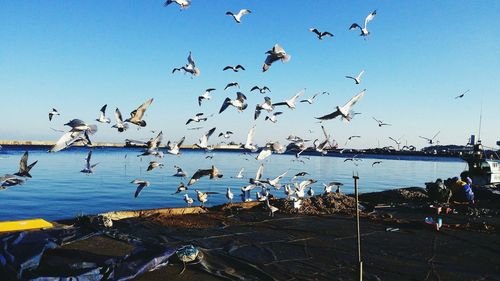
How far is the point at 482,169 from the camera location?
28.5 meters

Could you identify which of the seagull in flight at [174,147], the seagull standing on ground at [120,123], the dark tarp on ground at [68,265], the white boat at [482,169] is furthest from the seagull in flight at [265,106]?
the white boat at [482,169]

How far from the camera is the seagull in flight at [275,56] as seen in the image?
11.0 m

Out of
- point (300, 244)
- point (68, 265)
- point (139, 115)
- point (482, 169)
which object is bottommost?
point (300, 244)

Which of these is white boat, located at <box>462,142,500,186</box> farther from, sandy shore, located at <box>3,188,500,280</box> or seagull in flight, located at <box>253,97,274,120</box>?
seagull in flight, located at <box>253,97,274,120</box>

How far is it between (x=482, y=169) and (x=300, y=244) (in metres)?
23.8

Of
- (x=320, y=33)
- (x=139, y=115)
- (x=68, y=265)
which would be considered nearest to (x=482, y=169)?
(x=320, y=33)

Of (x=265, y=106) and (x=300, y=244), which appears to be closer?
(x=300, y=244)

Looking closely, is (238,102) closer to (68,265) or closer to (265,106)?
(265,106)

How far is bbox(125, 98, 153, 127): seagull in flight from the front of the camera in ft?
35.4

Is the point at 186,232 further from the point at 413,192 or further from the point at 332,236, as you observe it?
the point at 413,192

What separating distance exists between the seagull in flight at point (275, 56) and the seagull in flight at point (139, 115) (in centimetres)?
353

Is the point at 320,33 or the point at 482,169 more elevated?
the point at 320,33

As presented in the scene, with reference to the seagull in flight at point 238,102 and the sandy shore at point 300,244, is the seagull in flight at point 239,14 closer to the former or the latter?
the seagull in flight at point 238,102

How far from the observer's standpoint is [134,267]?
7746mm
